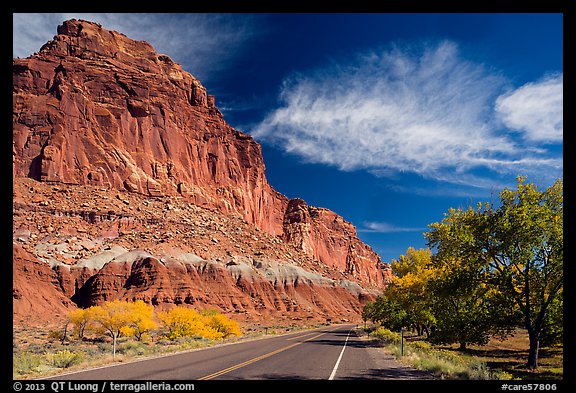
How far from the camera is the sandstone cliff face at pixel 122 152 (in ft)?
264

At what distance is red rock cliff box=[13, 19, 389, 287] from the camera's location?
4087 inches

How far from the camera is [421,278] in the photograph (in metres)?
37.9

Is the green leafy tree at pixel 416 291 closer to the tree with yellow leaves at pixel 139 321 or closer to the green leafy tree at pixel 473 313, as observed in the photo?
the green leafy tree at pixel 473 313

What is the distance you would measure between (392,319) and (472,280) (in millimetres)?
28056

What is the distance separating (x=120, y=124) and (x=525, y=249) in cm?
11607

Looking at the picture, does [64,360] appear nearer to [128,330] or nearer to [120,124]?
[128,330]

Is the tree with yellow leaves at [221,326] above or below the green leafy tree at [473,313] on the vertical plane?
below

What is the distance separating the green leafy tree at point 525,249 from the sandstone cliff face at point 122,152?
65594mm

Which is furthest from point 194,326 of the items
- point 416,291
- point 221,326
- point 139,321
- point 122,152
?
point 122,152

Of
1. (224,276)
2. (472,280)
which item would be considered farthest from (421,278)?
(224,276)

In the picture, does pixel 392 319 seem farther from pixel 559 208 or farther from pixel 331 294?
pixel 331 294

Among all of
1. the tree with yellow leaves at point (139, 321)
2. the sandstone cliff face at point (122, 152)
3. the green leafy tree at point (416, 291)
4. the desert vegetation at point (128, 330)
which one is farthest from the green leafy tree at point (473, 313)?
the sandstone cliff face at point (122, 152)

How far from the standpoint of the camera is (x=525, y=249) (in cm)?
1959

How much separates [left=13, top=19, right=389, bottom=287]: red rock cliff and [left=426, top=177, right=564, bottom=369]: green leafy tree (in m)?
99.9
